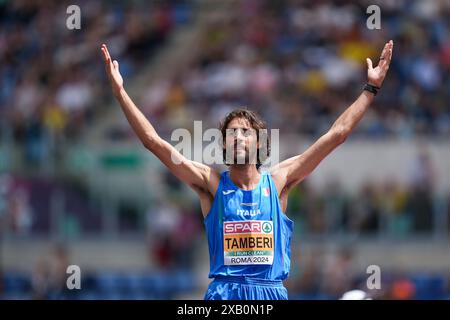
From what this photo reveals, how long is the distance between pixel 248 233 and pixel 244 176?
44 centimetres

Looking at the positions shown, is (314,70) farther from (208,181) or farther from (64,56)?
(208,181)

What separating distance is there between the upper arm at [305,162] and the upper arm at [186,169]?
0.48 m

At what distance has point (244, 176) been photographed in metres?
9.11

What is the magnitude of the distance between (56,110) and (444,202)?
773 cm

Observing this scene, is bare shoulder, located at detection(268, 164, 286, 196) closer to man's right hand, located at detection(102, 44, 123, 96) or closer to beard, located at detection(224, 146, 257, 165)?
beard, located at detection(224, 146, 257, 165)

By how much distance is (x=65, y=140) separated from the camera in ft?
69.0

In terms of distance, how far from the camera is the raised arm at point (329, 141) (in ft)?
29.8

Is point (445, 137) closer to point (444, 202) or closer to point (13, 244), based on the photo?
point (444, 202)

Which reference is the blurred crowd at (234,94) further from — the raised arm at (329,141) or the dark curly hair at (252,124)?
the dark curly hair at (252,124)

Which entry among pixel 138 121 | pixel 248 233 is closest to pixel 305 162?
pixel 248 233

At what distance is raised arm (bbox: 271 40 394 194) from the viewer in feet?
29.8

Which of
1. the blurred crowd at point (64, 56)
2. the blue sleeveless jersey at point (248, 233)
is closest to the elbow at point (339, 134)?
the blue sleeveless jersey at point (248, 233)
